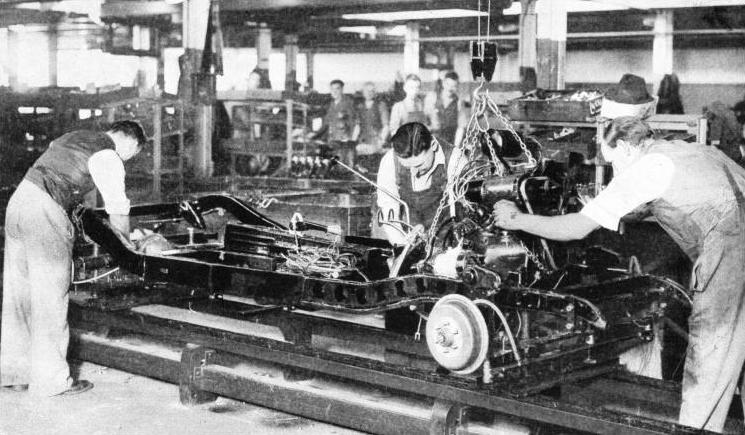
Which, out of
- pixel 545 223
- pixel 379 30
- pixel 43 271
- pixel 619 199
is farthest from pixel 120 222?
pixel 379 30

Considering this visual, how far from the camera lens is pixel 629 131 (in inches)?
Result: 149

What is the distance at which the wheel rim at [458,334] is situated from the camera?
3.73 m

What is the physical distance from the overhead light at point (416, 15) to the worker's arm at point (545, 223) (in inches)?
328

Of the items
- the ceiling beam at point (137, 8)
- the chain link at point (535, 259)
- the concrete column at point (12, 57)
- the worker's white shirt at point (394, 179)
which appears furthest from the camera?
the concrete column at point (12, 57)

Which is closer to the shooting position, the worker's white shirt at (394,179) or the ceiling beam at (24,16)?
the worker's white shirt at (394,179)

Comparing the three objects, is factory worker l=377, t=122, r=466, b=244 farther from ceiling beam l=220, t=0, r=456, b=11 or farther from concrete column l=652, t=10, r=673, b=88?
concrete column l=652, t=10, r=673, b=88

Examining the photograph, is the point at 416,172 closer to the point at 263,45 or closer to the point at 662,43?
the point at 662,43

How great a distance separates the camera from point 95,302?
583 centimetres

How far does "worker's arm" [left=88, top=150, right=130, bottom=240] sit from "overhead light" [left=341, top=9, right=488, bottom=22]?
771cm

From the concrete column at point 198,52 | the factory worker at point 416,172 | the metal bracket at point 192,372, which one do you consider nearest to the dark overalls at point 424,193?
the factory worker at point 416,172

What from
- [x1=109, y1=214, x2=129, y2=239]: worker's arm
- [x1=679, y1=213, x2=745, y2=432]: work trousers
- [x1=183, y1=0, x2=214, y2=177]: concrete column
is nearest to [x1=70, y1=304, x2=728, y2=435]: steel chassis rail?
[x1=679, y1=213, x2=745, y2=432]: work trousers

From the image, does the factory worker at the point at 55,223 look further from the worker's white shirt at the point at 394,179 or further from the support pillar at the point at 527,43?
the support pillar at the point at 527,43

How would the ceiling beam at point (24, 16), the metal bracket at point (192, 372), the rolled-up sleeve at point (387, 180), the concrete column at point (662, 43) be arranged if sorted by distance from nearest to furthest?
the metal bracket at point (192, 372) < the rolled-up sleeve at point (387, 180) < the concrete column at point (662, 43) < the ceiling beam at point (24, 16)

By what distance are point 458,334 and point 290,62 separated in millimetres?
11567
